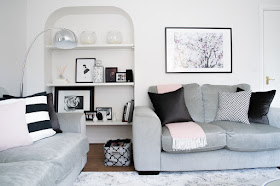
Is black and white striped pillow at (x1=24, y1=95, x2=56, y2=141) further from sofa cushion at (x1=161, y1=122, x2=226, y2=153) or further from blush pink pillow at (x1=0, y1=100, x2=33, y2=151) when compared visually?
sofa cushion at (x1=161, y1=122, x2=226, y2=153)

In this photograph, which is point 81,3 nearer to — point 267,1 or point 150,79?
point 150,79

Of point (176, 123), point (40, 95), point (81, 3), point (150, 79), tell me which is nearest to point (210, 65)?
point (150, 79)

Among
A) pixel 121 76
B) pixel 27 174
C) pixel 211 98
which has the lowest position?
pixel 27 174

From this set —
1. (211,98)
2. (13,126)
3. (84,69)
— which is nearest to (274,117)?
(211,98)

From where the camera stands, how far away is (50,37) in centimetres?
336

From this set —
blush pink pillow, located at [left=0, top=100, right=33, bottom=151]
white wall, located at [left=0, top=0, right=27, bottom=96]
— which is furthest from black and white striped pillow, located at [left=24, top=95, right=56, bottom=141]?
white wall, located at [left=0, top=0, right=27, bottom=96]

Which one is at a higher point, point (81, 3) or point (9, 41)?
point (81, 3)

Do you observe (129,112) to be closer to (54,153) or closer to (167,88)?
(167,88)

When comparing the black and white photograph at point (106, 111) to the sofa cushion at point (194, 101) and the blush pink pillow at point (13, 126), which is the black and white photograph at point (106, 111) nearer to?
the sofa cushion at point (194, 101)

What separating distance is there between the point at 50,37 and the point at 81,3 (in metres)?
0.75

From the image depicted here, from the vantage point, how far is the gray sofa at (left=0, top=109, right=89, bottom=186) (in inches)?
41.3

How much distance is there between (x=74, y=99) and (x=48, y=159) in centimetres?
213

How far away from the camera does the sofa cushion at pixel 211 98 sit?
275 centimetres

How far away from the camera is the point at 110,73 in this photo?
337 cm
